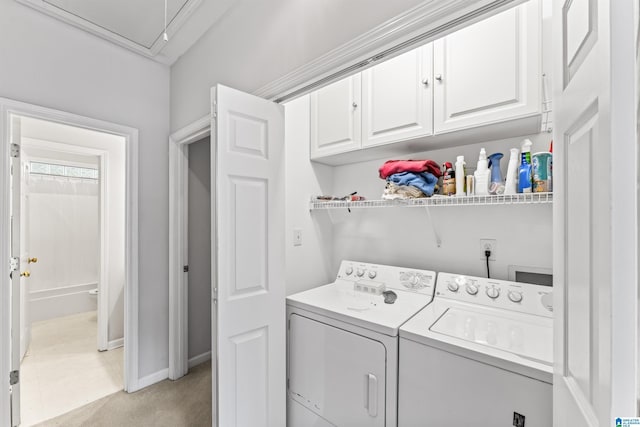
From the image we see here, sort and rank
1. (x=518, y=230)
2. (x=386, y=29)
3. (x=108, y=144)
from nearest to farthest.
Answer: (x=386, y=29), (x=518, y=230), (x=108, y=144)

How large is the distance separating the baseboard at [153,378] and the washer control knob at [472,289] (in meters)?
2.51

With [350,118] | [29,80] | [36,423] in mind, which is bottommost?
[36,423]

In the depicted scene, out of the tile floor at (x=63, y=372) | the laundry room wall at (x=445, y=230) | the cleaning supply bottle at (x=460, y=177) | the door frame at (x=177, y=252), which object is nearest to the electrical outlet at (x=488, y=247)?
the laundry room wall at (x=445, y=230)

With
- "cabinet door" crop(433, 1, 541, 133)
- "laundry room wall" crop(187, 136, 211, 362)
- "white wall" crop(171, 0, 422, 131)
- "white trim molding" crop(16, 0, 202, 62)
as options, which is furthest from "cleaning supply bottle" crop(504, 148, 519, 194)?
"laundry room wall" crop(187, 136, 211, 362)

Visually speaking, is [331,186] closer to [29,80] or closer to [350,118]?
[350,118]

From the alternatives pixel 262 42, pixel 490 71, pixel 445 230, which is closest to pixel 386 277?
pixel 445 230

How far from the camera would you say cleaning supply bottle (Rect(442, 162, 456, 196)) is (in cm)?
160

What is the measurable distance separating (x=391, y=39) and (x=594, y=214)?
2.96 feet

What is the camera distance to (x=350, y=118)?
6.24ft

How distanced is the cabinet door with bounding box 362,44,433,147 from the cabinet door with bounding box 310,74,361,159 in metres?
0.07

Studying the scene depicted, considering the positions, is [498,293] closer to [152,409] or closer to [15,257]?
[152,409]

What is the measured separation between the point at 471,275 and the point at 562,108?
1.19 meters

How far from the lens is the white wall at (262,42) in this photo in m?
1.19

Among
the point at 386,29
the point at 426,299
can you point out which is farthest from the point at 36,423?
the point at 386,29
